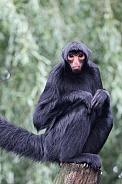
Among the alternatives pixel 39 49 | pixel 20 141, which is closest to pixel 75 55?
pixel 20 141

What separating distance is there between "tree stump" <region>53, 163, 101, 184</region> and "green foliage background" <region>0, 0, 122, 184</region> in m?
2.21

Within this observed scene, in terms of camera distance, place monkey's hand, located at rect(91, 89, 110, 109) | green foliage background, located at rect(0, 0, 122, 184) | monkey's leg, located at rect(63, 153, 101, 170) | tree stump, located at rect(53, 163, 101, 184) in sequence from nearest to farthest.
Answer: tree stump, located at rect(53, 163, 101, 184) → monkey's leg, located at rect(63, 153, 101, 170) → monkey's hand, located at rect(91, 89, 110, 109) → green foliage background, located at rect(0, 0, 122, 184)

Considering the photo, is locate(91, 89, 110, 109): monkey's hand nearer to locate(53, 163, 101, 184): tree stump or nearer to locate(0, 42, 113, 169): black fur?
locate(0, 42, 113, 169): black fur

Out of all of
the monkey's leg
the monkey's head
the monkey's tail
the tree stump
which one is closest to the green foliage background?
the monkey's tail

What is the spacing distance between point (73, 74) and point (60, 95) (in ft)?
0.99

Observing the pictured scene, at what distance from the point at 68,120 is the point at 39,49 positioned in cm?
291

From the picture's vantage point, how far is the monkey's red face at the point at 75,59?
687cm

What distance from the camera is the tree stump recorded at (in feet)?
20.0

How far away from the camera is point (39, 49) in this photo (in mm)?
9461

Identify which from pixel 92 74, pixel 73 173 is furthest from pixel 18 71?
pixel 73 173

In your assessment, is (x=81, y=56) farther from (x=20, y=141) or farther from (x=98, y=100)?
(x=20, y=141)

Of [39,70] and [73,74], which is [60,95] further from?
[39,70]

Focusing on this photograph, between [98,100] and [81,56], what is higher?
[81,56]

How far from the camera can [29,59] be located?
8.83 meters
